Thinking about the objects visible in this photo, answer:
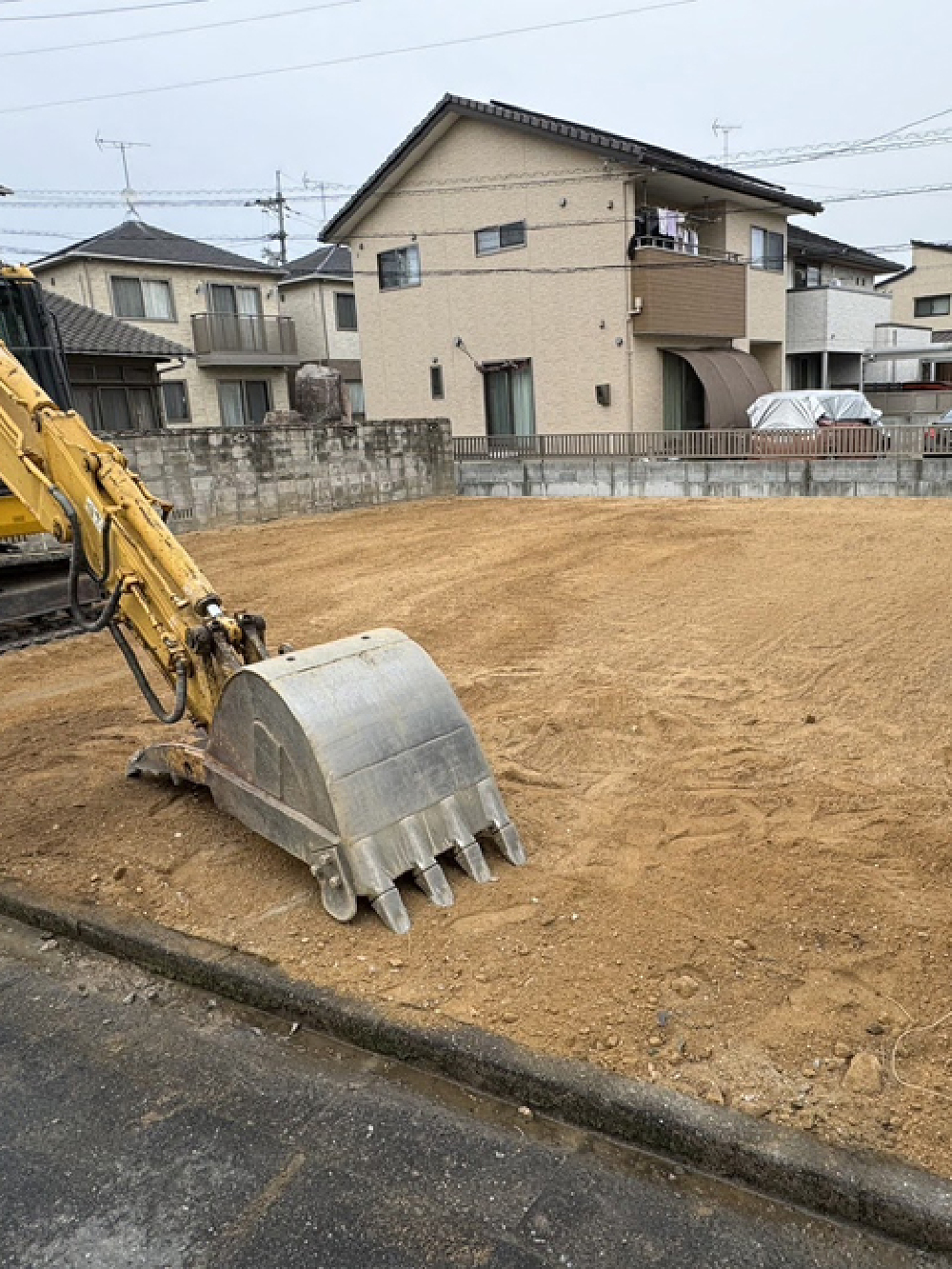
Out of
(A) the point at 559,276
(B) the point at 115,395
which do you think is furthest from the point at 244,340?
(A) the point at 559,276

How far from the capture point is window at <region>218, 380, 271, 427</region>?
2591 cm

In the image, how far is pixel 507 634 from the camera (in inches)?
313

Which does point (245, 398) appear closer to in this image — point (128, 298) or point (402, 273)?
point (128, 298)

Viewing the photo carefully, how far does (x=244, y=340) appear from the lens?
2567cm

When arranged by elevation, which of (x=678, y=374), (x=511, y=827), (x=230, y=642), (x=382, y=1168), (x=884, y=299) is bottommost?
(x=382, y=1168)

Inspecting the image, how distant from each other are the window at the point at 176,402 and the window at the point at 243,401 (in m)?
1.00

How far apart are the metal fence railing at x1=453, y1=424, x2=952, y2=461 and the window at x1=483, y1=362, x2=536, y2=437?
6.41 ft

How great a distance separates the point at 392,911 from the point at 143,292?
24.8 m

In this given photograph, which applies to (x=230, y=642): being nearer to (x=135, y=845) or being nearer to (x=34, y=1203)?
(x=135, y=845)

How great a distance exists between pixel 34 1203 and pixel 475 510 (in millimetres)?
14392

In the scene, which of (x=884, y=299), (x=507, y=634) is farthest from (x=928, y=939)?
(x=884, y=299)

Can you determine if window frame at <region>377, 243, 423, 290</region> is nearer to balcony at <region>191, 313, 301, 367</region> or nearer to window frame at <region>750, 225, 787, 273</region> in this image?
balcony at <region>191, 313, 301, 367</region>

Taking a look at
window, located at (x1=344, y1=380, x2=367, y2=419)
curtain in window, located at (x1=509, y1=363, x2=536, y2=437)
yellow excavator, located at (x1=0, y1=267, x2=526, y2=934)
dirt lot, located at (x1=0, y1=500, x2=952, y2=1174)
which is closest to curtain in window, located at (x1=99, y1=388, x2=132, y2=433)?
curtain in window, located at (x1=509, y1=363, x2=536, y2=437)

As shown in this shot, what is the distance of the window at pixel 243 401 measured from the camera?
25906mm
